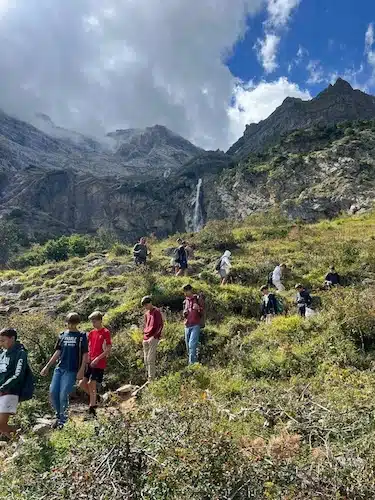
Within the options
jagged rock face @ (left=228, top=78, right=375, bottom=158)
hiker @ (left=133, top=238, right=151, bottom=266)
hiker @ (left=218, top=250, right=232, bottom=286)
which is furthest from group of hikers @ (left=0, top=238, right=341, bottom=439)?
jagged rock face @ (left=228, top=78, right=375, bottom=158)

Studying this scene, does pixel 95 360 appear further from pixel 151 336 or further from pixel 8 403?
pixel 8 403

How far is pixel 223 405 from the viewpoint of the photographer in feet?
19.5

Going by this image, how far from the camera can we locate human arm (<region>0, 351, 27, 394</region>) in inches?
246

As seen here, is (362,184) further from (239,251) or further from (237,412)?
(237,412)

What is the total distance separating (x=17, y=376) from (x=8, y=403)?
1.22 ft

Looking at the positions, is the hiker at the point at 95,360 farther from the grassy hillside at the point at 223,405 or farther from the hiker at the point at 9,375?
the hiker at the point at 9,375

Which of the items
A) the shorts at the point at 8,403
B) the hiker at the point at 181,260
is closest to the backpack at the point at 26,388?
the shorts at the point at 8,403

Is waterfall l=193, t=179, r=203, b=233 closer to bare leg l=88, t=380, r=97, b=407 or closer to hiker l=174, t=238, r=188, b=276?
hiker l=174, t=238, r=188, b=276

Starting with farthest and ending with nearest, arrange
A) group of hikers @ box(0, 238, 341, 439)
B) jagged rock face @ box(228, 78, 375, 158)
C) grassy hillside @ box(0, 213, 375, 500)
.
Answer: jagged rock face @ box(228, 78, 375, 158), group of hikers @ box(0, 238, 341, 439), grassy hillside @ box(0, 213, 375, 500)

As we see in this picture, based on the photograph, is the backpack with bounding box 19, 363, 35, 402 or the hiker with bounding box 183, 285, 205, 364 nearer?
the backpack with bounding box 19, 363, 35, 402

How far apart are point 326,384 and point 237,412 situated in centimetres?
155

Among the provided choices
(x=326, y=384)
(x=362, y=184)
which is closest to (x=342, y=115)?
(x=362, y=184)

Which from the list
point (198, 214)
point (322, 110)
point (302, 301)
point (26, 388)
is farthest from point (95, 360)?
point (322, 110)

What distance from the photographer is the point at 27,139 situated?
166 m
